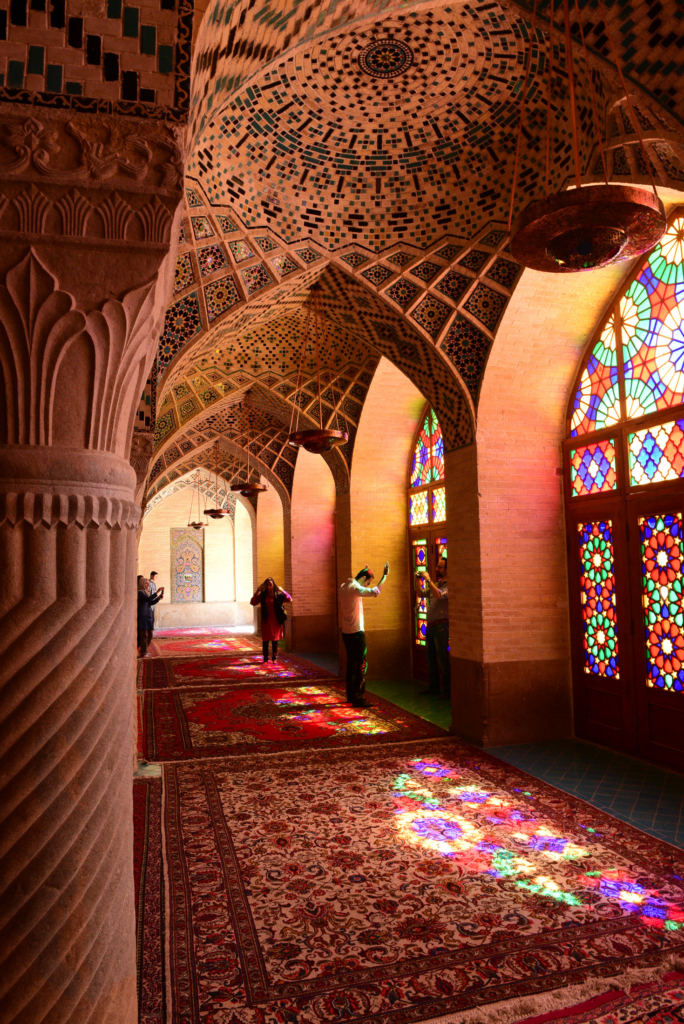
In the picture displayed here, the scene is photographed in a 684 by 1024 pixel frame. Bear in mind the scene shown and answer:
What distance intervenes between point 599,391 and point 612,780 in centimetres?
308

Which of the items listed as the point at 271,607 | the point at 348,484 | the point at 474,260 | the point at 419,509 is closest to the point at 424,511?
the point at 419,509

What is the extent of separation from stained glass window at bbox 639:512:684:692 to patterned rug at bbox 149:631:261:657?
918cm

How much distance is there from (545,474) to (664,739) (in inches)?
93.6

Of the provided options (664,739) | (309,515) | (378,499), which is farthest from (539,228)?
(309,515)

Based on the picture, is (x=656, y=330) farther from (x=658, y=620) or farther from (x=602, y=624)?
(x=602, y=624)

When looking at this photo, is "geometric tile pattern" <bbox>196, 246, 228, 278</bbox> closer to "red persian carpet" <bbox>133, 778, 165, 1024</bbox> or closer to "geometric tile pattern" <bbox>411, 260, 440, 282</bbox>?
"geometric tile pattern" <bbox>411, 260, 440, 282</bbox>

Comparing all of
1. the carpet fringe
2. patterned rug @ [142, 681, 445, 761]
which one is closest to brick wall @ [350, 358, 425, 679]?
patterned rug @ [142, 681, 445, 761]

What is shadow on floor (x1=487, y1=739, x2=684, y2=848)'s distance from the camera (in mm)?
4043

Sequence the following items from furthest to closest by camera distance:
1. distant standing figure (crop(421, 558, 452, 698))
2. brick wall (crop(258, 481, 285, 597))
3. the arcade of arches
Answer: brick wall (crop(258, 481, 285, 597)), distant standing figure (crop(421, 558, 452, 698)), the arcade of arches

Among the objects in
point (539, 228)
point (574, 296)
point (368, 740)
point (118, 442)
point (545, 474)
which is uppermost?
point (574, 296)

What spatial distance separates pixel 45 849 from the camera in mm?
1318

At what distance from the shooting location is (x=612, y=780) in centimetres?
480

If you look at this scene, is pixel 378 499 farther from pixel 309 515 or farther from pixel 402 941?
pixel 402 941

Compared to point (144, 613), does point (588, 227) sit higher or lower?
higher
